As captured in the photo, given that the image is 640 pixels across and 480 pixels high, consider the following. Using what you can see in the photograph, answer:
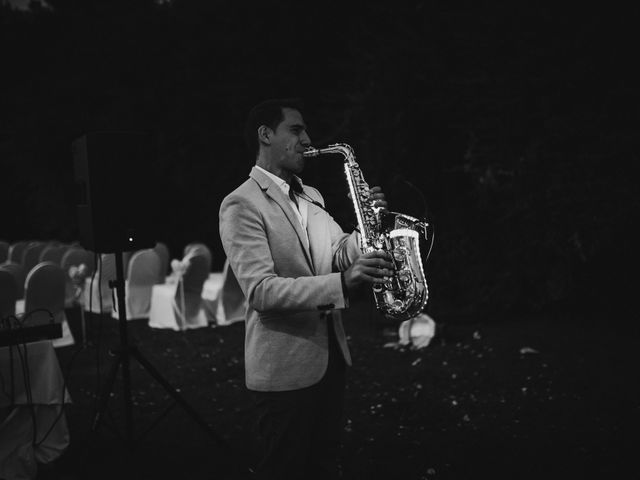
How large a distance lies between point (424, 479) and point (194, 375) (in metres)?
2.97

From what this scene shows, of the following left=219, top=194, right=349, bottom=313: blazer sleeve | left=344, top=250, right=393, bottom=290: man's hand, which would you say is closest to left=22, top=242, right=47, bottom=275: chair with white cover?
left=219, top=194, right=349, bottom=313: blazer sleeve

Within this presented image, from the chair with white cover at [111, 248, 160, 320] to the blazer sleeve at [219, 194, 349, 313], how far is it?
19.7ft

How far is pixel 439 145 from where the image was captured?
325 inches

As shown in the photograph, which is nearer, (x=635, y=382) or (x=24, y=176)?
(x=635, y=382)

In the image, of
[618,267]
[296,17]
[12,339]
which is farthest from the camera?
[296,17]

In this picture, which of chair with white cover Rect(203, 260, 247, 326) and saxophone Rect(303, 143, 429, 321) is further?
chair with white cover Rect(203, 260, 247, 326)

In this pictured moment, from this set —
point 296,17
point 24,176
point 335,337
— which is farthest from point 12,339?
point 24,176

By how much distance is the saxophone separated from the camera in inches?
88.6

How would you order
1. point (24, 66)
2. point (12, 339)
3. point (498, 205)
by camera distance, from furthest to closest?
point (24, 66)
point (498, 205)
point (12, 339)

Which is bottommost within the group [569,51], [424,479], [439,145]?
[424,479]

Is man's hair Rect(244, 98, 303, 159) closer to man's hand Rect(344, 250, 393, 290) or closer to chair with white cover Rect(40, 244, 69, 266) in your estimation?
man's hand Rect(344, 250, 393, 290)

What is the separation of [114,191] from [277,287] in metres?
1.92

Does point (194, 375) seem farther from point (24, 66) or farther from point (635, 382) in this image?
point (24, 66)

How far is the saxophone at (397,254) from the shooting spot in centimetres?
225
